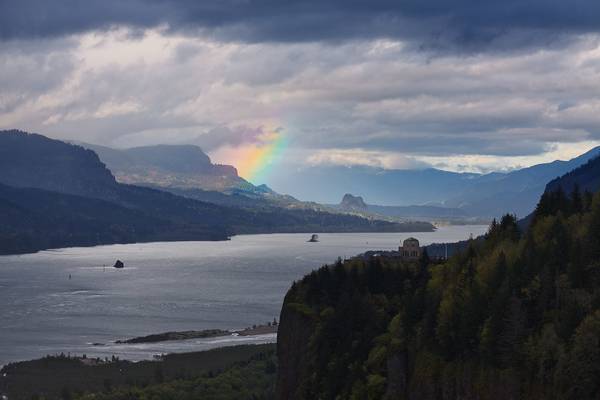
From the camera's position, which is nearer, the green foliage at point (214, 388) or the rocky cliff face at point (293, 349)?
the rocky cliff face at point (293, 349)

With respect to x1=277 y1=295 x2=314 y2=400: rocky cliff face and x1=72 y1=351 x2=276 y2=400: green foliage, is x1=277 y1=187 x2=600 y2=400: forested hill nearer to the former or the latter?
x1=277 y1=295 x2=314 y2=400: rocky cliff face

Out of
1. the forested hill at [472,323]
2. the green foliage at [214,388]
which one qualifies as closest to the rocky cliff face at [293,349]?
the forested hill at [472,323]

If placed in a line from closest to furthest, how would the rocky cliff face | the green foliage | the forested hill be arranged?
the forested hill < the rocky cliff face < the green foliage

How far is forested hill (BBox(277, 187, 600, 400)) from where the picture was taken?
46.4 m

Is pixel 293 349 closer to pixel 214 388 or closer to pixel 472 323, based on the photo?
pixel 472 323

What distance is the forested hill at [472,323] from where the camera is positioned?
46375mm

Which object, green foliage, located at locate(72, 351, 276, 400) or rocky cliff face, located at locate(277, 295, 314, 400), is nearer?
rocky cliff face, located at locate(277, 295, 314, 400)

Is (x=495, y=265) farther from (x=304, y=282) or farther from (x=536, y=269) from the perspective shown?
(x=304, y=282)

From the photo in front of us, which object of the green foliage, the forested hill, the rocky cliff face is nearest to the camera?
the forested hill

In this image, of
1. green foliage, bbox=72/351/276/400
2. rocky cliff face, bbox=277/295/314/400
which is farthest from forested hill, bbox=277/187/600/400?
green foliage, bbox=72/351/276/400

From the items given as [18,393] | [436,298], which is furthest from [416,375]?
[18,393]

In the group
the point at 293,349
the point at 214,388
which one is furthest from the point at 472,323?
the point at 214,388

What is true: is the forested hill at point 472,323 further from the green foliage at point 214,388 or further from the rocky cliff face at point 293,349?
the green foliage at point 214,388

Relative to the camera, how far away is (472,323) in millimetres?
51344
